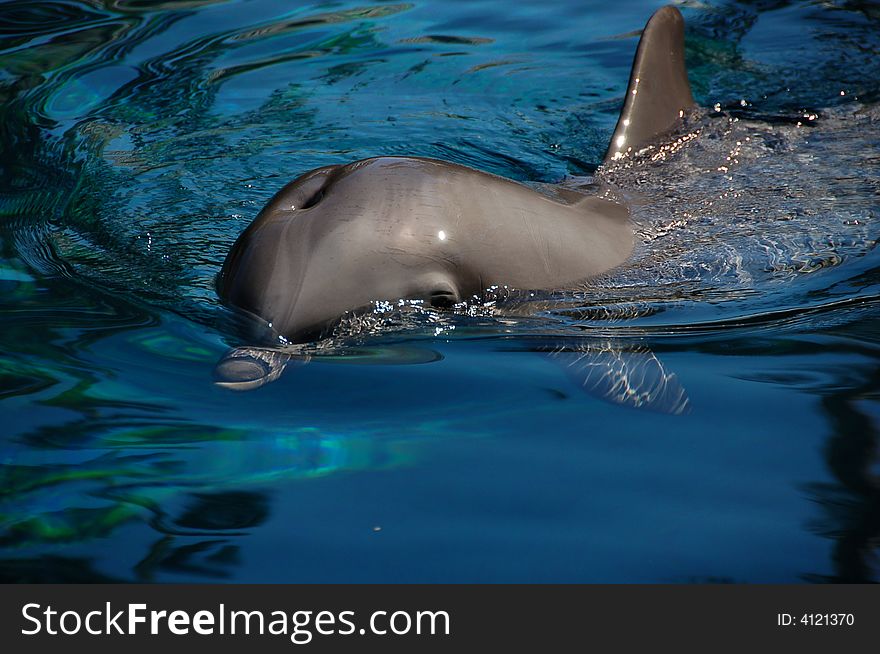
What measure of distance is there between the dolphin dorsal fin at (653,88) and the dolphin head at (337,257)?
2.30m

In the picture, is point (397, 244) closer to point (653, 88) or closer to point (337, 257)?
point (337, 257)

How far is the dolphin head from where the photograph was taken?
394cm

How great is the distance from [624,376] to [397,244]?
0.98 m

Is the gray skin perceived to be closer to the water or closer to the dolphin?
the dolphin

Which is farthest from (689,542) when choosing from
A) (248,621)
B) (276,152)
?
(276,152)

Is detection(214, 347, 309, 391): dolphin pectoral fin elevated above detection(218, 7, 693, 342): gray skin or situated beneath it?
situated beneath

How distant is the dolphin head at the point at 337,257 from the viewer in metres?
3.94

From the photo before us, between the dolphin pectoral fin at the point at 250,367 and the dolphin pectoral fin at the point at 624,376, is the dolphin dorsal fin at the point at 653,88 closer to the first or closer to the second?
the dolphin pectoral fin at the point at 624,376

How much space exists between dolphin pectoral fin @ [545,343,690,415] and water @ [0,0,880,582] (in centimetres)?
1

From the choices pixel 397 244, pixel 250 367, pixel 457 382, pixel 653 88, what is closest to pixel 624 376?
pixel 457 382

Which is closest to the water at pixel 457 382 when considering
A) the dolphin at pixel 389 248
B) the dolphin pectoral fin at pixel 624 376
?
the dolphin pectoral fin at pixel 624 376

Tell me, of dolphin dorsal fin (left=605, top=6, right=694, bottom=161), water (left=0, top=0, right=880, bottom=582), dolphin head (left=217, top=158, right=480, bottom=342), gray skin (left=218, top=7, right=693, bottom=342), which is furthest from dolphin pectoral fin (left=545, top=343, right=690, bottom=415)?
dolphin dorsal fin (left=605, top=6, right=694, bottom=161)

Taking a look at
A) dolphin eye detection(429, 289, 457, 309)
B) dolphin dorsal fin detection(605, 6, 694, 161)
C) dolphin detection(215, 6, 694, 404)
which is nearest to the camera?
dolphin detection(215, 6, 694, 404)

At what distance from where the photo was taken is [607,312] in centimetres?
439
